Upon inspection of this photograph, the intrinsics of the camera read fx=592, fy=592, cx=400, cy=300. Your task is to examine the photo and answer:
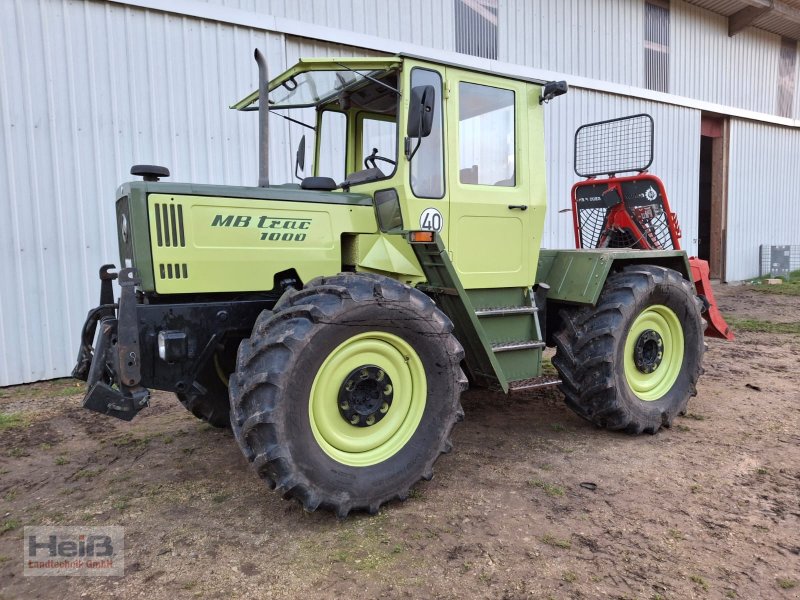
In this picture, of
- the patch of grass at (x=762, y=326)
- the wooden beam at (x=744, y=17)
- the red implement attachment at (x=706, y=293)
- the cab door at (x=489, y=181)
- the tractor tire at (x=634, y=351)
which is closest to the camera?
the cab door at (x=489, y=181)

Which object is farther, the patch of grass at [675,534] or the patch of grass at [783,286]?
the patch of grass at [783,286]

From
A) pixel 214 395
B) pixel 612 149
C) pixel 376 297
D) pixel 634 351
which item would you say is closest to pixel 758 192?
pixel 612 149

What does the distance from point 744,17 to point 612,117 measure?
192 inches

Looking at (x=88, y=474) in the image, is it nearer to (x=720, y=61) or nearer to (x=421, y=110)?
(x=421, y=110)

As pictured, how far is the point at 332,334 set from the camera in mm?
2973

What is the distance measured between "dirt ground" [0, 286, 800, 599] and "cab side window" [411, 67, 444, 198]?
69.6 inches

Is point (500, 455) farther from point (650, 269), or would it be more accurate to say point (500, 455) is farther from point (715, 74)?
point (715, 74)

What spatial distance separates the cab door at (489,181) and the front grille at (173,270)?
1594 mm

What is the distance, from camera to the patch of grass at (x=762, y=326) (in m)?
8.58

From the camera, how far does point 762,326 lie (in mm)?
8859

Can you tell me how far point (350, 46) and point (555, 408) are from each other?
544cm

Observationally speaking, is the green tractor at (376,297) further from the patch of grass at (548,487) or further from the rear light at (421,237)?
the patch of grass at (548,487)

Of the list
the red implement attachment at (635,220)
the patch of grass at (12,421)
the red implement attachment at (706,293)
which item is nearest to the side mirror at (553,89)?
the red implement attachment at (635,220)

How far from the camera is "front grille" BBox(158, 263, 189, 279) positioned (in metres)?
3.18
